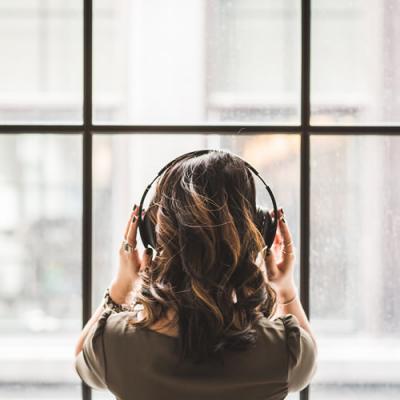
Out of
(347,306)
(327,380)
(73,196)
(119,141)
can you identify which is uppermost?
(119,141)

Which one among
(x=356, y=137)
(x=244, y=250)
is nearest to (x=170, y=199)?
(x=244, y=250)

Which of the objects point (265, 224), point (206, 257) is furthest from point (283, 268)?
point (206, 257)

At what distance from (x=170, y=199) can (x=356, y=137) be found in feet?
2.24

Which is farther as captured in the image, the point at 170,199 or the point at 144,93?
the point at 144,93

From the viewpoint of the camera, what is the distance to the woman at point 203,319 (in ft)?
2.90

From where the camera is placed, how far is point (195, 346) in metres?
0.88

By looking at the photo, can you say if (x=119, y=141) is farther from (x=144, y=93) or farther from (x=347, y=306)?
(x=347, y=306)

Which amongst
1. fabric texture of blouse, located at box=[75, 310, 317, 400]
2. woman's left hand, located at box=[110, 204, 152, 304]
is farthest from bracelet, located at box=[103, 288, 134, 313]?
fabric texture of blouse, located at box=[75, 310, 317, 400]

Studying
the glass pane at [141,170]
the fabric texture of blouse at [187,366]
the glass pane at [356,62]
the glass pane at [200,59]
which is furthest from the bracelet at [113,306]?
the glass pane at [356,62]

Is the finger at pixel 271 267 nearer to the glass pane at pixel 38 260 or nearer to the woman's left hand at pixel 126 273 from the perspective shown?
the woman's left hand at pixel 126 273

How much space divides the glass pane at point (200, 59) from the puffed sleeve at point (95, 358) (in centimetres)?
63

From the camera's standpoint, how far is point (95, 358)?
93cm

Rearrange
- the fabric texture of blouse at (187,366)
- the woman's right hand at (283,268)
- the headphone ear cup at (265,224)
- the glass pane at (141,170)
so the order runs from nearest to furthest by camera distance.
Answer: the fabric texture of blouse at (187,366) → the headphone ear cup at (265,224) → the woman's right hand at (283,268) → the glass pane at (141,170)

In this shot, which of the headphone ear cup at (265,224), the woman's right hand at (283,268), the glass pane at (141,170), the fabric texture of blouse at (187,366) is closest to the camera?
the fabric texture of blouse at (187,366)
